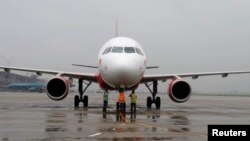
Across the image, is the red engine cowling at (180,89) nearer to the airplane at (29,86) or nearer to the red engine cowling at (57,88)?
the red engine cowling at (57,88)

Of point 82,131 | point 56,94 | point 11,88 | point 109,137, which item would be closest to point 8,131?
point 82,131

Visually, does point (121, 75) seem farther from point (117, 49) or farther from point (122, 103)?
point (117, 49)

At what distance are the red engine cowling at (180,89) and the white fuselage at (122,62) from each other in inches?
101

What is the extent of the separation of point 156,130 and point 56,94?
11.7m

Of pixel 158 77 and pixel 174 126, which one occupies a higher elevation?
pixel 158 77

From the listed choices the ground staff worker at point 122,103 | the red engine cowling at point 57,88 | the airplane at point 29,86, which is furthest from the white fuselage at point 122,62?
the airplane at point 29,86

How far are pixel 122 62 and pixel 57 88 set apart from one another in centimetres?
559

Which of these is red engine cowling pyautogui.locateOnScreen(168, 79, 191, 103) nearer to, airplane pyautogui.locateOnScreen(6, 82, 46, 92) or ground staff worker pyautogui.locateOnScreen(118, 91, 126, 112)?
ground staff worker pyautogui.locateOnScreen(118, 91, 126, 112)

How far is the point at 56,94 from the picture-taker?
2336cm

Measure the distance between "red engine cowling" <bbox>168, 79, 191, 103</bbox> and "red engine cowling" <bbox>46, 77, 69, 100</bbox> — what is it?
5544mm

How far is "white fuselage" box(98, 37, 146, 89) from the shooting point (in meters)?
19.1

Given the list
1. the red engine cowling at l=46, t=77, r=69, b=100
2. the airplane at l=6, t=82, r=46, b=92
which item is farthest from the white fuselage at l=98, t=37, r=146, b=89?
the airplane at l=6, t=82, r=46, b=92

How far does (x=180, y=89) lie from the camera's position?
23.1 meters

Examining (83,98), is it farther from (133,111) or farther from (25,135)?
(25,135)
